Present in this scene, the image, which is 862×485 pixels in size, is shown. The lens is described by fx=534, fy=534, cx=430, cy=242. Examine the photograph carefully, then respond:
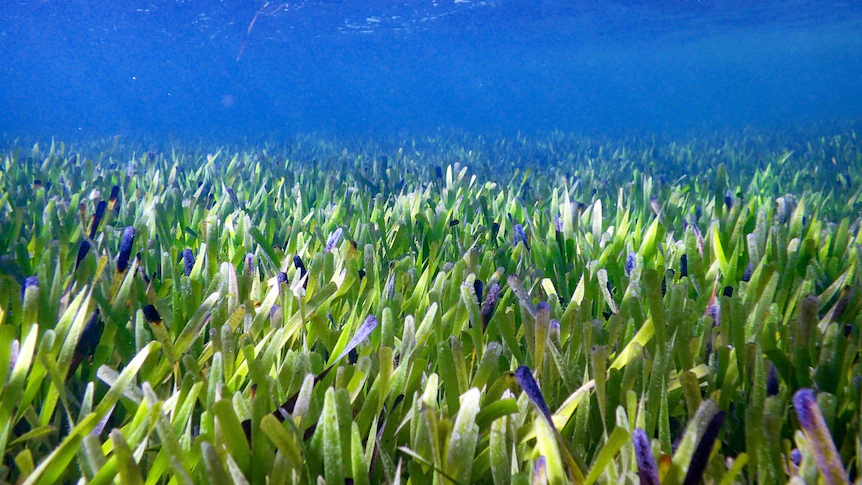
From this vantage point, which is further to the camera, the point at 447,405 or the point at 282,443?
the point at 447,405

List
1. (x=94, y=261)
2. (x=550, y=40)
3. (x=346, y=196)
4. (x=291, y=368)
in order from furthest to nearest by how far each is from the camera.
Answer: (x=550, y=40) → (x=346, y=196) → (x=94, y=261) → (x=291, y=368)

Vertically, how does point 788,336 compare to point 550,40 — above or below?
below

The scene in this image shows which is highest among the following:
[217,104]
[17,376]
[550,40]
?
[217,104]

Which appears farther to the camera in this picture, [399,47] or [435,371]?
[399,47]

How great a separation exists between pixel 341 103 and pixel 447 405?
431ft

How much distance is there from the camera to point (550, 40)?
40.1 m

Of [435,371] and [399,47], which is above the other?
[399,47]

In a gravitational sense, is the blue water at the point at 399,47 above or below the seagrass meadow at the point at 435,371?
above

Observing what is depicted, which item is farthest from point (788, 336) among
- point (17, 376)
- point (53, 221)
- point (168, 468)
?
point (53, 221)

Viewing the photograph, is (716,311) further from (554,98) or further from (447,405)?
(554,98)

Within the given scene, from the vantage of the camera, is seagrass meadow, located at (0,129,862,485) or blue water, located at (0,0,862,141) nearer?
seagrass meadow, located at (0,129,862,485)

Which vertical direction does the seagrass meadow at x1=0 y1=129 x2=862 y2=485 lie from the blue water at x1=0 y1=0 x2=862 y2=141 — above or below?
below

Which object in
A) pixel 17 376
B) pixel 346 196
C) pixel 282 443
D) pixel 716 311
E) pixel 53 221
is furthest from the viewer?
pixel 346 196

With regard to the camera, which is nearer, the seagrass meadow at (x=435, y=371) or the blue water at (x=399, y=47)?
the seagrass meadow at (x=435, y=371)
